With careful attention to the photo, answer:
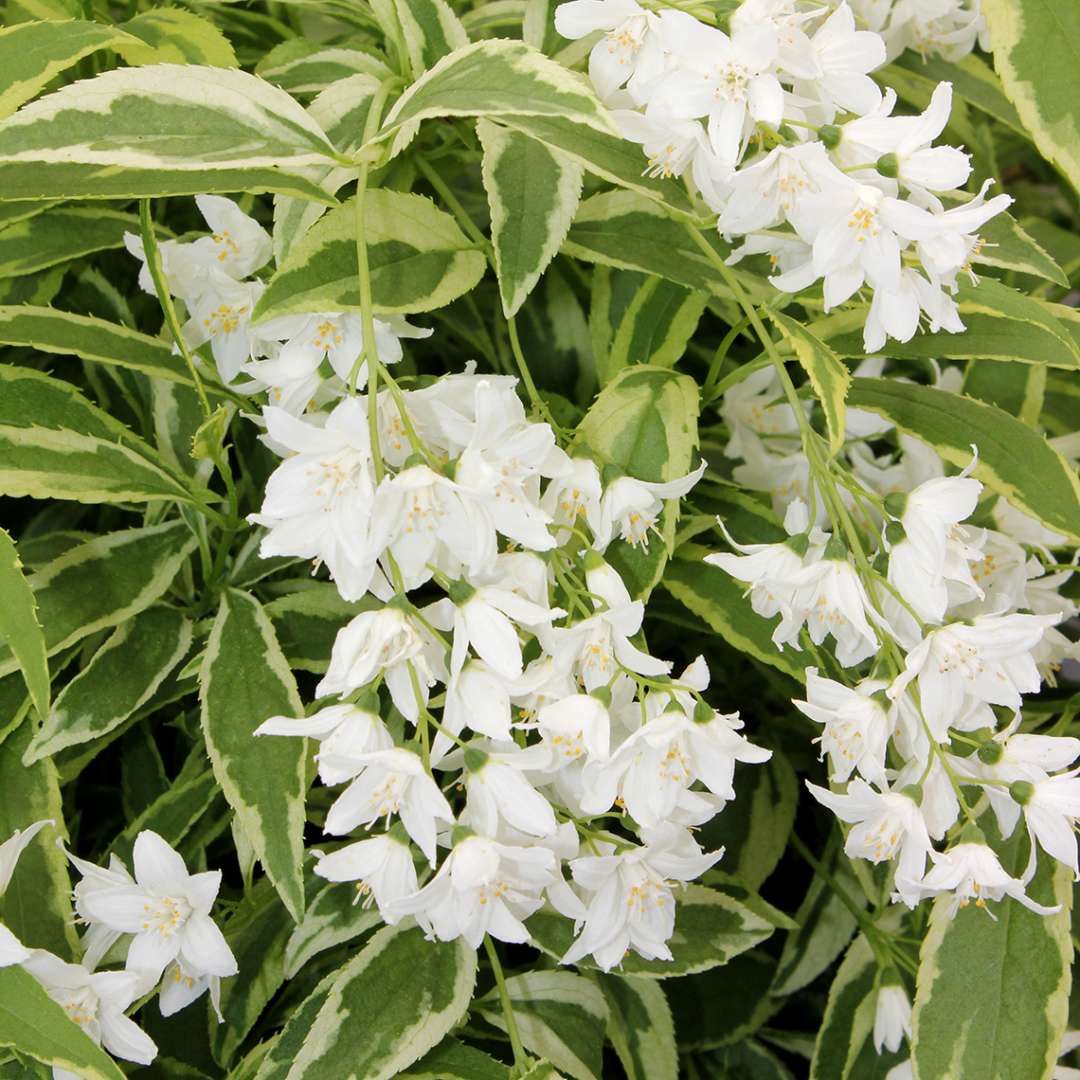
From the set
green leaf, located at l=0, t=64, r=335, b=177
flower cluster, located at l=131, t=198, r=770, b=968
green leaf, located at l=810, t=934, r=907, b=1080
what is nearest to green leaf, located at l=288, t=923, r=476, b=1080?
flower cluster, located at l=131, t=198, r=770, b=968

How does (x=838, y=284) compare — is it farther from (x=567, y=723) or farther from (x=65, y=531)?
(x=65, y=531)

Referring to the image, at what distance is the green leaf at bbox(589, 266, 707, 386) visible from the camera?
91 centimetres

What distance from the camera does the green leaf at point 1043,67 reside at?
2.66ft

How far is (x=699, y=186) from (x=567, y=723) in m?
0.33

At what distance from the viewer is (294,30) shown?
1124 millimetres

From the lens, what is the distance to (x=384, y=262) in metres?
0.78

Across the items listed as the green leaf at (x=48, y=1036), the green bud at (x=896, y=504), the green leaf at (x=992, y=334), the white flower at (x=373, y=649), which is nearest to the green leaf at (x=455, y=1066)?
the green leaf at (x=48, y=1036)

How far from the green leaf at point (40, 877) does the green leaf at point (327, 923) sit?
0.15 metres

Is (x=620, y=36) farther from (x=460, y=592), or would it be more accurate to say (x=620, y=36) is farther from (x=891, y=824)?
(x=891, y=824)

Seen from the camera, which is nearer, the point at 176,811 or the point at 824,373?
the point at 824,373

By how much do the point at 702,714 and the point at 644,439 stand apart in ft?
0.60

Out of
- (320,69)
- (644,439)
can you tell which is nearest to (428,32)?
(320,69)

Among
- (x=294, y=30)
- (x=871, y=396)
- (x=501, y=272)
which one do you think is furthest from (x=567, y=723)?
(x=294, y=30)

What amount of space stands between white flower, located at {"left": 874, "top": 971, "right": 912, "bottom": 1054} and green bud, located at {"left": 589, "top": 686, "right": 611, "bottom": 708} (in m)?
0.44
